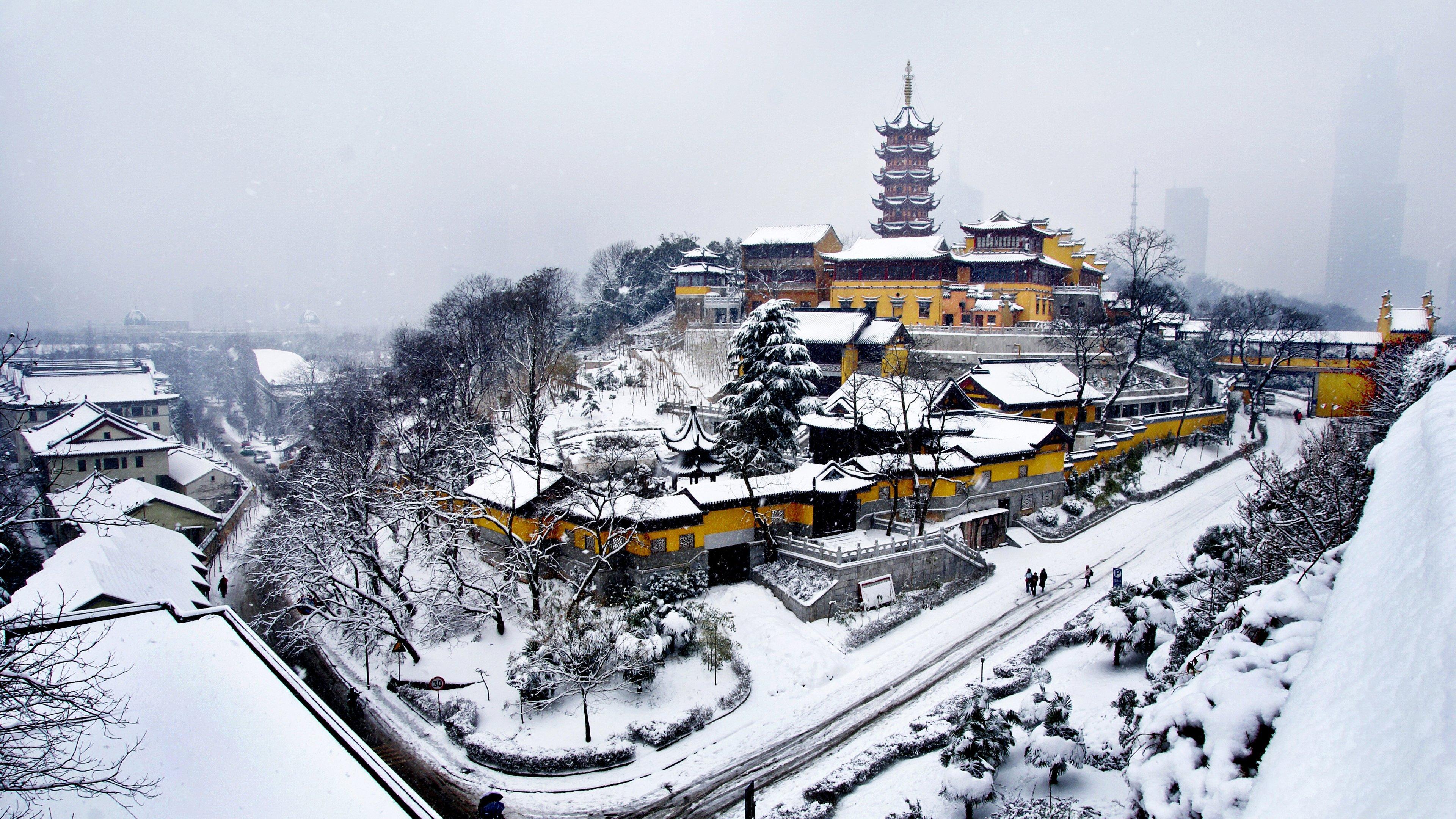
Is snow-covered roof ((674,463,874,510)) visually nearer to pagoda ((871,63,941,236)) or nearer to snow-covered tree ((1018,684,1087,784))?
snow-covered tree ((1018,684,1087,784))

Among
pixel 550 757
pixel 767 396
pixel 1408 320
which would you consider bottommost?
pixel 550 757

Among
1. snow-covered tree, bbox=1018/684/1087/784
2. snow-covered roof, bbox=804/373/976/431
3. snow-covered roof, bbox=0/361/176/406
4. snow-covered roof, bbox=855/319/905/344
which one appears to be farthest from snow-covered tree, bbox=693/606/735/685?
snow-covered roof, bbox=0/361/176/406

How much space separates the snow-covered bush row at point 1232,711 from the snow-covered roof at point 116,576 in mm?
19377

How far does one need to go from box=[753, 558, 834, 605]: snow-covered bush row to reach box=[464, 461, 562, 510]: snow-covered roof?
715 cm

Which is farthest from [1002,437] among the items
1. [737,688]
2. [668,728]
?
[668,728]

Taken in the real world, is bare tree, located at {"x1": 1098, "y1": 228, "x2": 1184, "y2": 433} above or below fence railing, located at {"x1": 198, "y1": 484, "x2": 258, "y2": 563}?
above

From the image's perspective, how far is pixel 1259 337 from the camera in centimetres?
4381

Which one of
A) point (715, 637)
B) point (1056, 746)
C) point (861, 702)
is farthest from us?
point (715, 637)

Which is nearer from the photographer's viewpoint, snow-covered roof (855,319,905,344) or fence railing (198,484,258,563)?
fence railing (198,484,258,563)

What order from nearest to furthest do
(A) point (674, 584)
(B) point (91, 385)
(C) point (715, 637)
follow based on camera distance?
(C) point (715, 637) → (A) point (674, 584) → (B) point (91, 385)

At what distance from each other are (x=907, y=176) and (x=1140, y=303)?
26700mm

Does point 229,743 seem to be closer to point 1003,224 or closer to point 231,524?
point 231,524

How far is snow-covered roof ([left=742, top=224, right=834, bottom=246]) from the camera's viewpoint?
47500 millimetres

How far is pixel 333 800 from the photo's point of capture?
21.7ft
